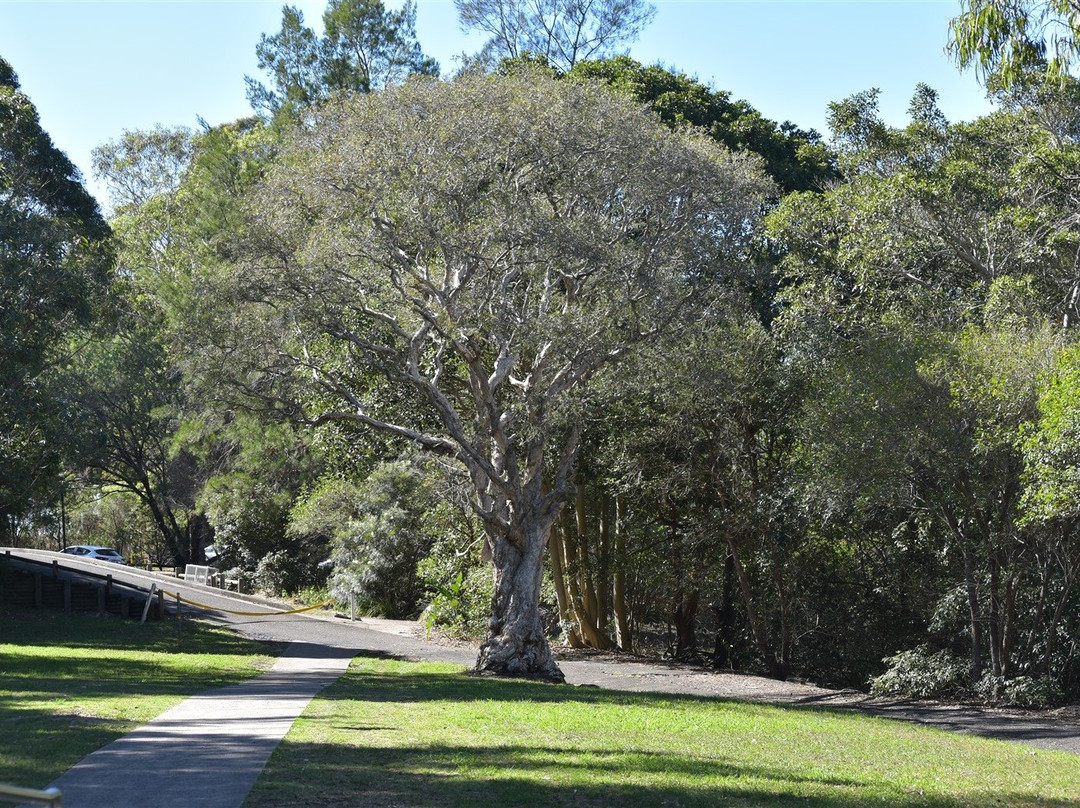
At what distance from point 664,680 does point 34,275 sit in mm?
16066

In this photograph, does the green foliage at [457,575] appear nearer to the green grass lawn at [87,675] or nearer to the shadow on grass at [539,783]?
the green grass lawn at [87,675]

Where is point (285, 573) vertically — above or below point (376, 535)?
below

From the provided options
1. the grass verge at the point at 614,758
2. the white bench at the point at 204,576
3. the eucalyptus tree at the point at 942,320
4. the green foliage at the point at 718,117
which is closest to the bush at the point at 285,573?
the white bench at the point at 204,576

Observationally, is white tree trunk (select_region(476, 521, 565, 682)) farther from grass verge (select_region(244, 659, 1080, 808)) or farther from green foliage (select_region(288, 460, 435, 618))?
green foliage (select_region(288, 460, 435, 618))

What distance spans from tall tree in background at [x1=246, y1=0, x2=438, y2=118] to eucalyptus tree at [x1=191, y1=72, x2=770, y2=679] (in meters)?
22.5

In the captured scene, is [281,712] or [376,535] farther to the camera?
[376,535]

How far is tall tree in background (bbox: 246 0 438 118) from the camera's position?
4162 cm

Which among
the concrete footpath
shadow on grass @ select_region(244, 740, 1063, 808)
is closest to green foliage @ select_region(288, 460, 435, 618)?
the concrete footpath

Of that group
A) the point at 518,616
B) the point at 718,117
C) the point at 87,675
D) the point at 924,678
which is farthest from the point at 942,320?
the point at 87,675

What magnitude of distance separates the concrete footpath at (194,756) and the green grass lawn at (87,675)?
254 mm

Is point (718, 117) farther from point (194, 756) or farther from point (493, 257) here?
point (194, 756)

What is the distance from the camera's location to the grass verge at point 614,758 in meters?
8.84

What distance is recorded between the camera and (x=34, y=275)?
24516 mm

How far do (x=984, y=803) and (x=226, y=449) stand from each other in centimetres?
3765
